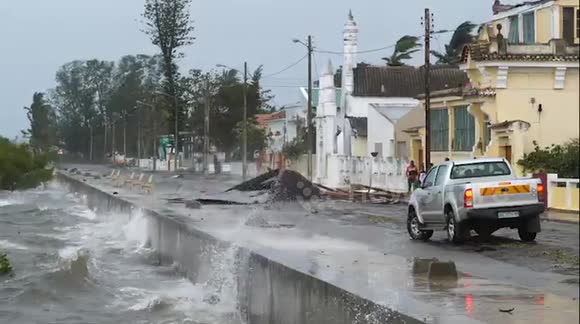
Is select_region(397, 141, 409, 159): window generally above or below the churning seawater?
above

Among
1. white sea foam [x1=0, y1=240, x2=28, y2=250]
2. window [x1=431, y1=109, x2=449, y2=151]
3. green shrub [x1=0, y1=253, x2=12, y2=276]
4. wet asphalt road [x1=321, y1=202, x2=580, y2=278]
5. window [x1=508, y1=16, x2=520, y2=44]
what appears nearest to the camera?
window [x1=508, y1=16, x2=520, y2=44]

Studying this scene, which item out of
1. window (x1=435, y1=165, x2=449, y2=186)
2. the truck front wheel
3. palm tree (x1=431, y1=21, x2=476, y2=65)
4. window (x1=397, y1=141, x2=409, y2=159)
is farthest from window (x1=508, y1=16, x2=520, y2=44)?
window (x1=397, y1=141, x2=409, y2=159)

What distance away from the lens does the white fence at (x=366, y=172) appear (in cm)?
4459

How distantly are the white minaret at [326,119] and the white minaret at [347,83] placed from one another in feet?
4.16

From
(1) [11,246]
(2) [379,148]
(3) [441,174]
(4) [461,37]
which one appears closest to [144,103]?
(2) [379,148]

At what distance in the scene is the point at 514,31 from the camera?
376cm

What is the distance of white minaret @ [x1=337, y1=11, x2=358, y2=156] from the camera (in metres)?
58.7

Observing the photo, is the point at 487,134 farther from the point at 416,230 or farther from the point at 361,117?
the point at 361,117

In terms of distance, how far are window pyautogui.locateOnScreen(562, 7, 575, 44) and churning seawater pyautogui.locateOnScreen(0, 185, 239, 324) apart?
37.6 ft

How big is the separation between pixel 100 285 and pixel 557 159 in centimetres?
1624

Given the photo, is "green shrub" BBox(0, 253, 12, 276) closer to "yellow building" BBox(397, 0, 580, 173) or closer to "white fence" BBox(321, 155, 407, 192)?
"yellow building" BBox(397, 0, 580, 173)

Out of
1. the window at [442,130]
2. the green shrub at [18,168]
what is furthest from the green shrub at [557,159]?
the green shrub at [18,168]

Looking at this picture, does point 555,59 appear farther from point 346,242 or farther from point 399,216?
point 399,216

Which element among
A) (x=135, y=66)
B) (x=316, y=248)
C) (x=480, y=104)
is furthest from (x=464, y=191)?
(x=135, y=66)
